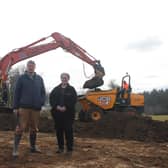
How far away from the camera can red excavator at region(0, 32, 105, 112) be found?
1919 centimetres

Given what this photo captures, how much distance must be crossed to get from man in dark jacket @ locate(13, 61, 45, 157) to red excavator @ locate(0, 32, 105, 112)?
420 inches

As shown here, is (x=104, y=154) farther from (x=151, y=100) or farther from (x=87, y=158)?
(x=151, y=100)

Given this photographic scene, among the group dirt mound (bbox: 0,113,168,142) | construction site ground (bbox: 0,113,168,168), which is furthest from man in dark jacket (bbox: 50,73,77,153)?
dirt mound (bbox: 0,113,168,142)

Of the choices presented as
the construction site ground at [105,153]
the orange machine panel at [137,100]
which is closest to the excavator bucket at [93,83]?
the orange machine panel at [137,100]

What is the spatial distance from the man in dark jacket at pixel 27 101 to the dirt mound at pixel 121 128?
18.6ft

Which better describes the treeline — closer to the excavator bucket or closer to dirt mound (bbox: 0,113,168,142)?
the excavator bucket

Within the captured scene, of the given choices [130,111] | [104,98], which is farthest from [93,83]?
[130,111]

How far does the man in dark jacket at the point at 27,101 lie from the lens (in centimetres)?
837

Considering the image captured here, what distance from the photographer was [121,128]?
15.2m

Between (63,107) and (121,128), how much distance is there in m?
6.59

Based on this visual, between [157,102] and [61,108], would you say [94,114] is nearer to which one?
[61,108]

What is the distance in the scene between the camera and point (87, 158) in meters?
8.27

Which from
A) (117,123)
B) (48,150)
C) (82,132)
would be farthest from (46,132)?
(48,150)

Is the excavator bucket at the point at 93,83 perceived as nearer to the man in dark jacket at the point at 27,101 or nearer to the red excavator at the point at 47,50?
the red excavator at the point at 47,50
